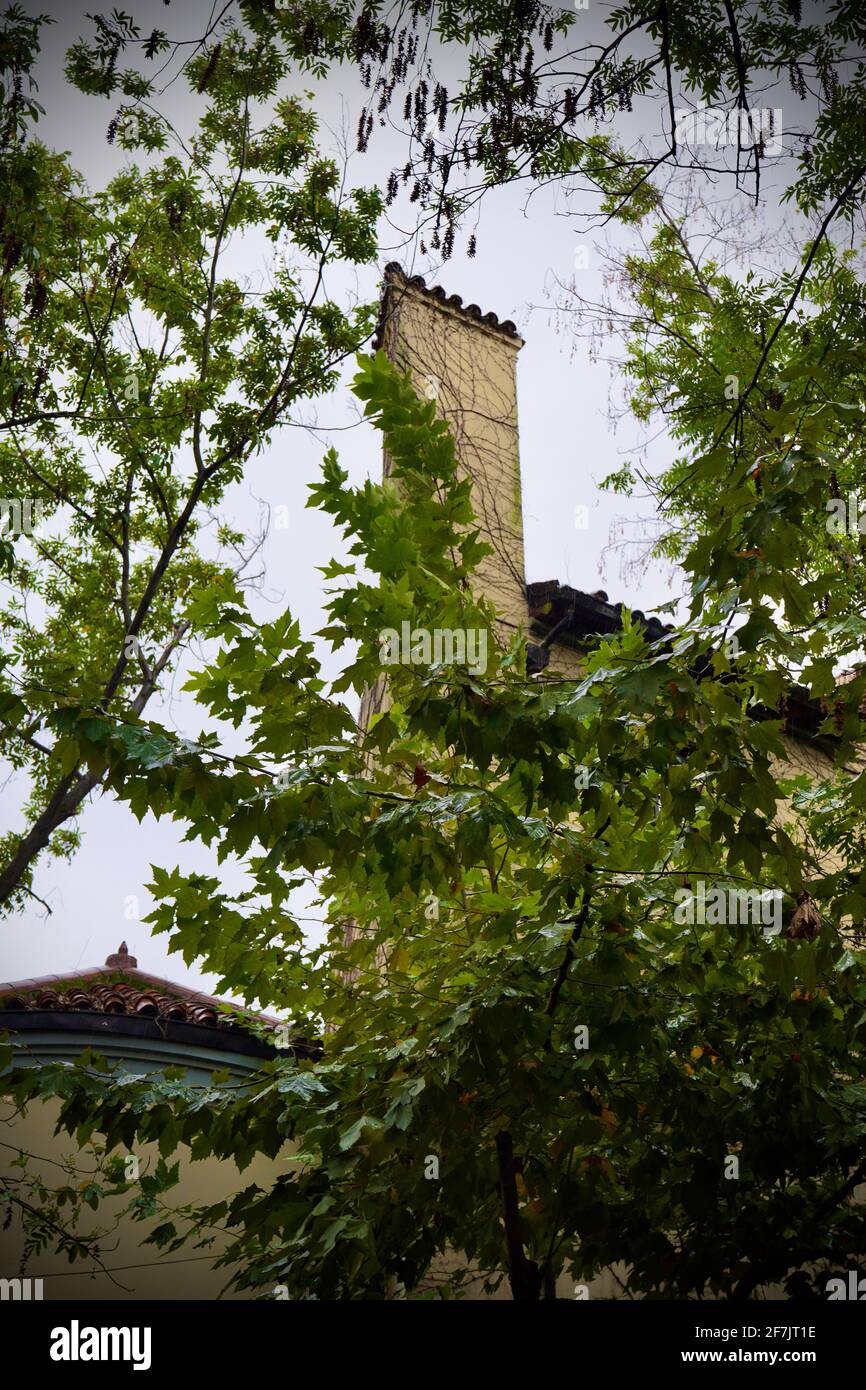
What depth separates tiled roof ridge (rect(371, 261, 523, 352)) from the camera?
9.12 metres

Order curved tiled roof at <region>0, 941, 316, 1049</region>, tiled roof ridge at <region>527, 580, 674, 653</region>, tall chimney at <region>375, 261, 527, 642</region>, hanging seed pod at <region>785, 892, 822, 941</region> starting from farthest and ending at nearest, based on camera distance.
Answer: tall chimney at <region>375, 261, 527, 642</region> → tiled roof ridge at <region>527, 580, 674, 653</region> → curved tiled roof at <region>0, 941, 316, 1049</region> → hanging seed pod at <region>785, 892, 822, 941</region>

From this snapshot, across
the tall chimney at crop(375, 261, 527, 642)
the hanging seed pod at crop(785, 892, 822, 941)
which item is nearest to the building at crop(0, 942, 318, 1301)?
the hanging seed pod at crop(785, 892, 822, 941)

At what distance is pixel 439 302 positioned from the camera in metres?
9.65

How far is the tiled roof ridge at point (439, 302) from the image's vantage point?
29.9 feet

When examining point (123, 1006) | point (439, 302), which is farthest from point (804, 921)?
point (439, 302)

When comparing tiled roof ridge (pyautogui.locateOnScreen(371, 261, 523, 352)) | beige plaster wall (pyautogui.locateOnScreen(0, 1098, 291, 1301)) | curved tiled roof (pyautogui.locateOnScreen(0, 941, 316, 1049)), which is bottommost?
beige plaster wall (pyautogui.locateOnScreen(0, 1098, 291, 1301))

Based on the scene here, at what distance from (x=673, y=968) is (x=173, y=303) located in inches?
255

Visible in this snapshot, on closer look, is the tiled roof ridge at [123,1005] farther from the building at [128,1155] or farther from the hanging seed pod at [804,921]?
the hanging seed pod at [804,921]

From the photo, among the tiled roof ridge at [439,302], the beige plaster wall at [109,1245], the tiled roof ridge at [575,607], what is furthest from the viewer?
the tiled roof ridge at [439,302]

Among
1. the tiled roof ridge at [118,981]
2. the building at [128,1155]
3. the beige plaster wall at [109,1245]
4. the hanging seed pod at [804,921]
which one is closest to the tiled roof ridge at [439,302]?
the building at [128,1155]

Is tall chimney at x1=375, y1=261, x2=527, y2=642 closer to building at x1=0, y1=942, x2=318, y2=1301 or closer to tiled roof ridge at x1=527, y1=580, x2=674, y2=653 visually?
tiled roof ridge at x1=527, y1=580, x2=674, y2=653

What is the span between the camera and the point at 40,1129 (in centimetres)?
642

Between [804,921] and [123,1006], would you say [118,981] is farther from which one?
[804,921]

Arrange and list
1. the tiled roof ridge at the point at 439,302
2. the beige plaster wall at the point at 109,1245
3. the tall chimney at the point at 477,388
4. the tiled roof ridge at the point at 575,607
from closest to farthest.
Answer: the beige plaster wall at the point at 109,1245, the tiled roof ridge at the point at 575,607, the tall chimney at the point at 477,388, the tiled roof ridge at the point at 439,302
